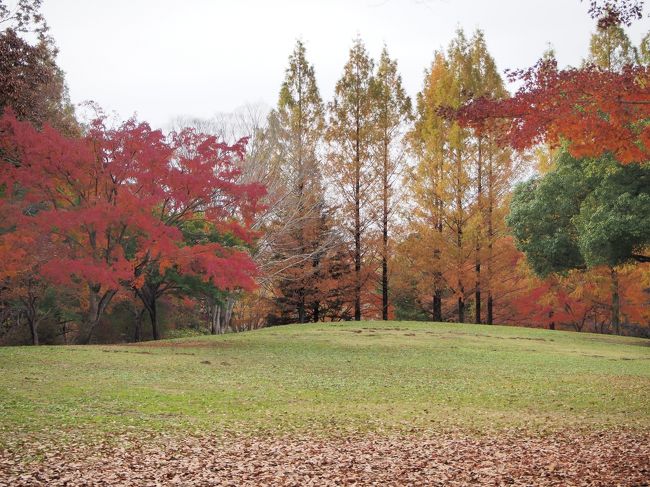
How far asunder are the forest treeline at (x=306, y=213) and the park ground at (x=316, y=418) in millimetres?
3439

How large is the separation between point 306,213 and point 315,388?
1737 centimetres

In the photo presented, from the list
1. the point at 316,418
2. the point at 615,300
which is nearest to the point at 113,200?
the point at 316,418

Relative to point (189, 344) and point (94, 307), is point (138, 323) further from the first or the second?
point (189, 344)

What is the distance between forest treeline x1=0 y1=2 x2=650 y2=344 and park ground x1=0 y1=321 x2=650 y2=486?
3439 mm

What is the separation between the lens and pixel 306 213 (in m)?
28.7

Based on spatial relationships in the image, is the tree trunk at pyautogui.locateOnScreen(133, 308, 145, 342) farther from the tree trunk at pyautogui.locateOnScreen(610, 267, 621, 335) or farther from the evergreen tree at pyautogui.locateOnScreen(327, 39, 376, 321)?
the tree trunk at pyautogui.locateOnScreen(610, 267, 621, 335)

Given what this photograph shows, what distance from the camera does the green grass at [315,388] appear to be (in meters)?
8.51

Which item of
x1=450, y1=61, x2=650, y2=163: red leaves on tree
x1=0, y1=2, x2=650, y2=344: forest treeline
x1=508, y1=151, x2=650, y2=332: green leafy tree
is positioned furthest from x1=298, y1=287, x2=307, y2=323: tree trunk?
x1=450, y1=61, x2=650, y2=163: red leaves on tree

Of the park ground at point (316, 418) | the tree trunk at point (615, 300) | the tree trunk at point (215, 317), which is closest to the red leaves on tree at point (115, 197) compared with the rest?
the park ground at point (316, 418)

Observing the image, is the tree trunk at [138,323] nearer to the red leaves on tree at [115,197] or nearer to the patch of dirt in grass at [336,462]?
the red leaves on tree at [115,197]

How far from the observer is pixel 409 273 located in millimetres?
31875

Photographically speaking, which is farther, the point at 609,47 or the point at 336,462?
the point at 609,47

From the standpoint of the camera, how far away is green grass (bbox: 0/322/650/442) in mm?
8508

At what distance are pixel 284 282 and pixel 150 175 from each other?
48.7ft
